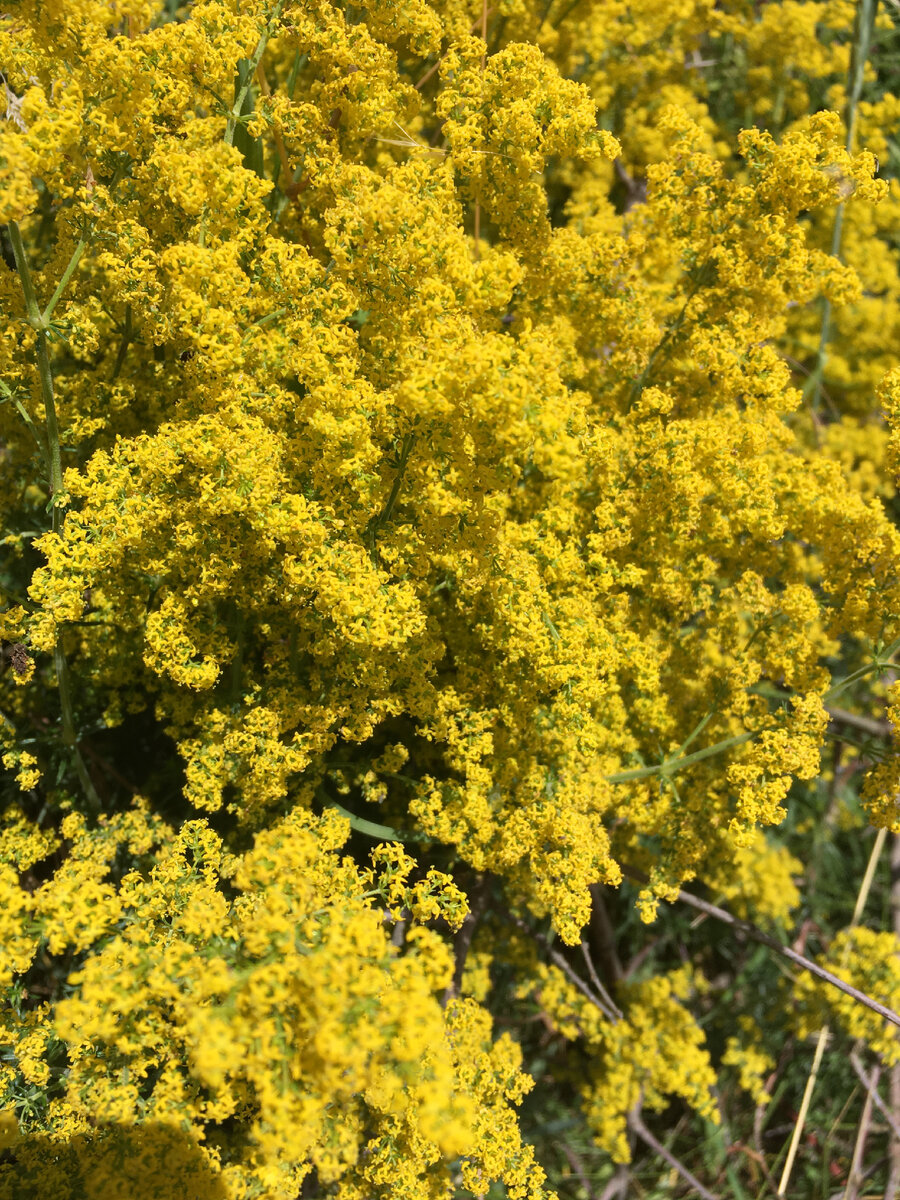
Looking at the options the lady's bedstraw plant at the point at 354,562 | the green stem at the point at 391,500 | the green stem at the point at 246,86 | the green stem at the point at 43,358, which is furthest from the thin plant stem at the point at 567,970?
the green stem at the point at 246,86

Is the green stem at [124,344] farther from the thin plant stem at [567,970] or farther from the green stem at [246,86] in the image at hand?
the thin plant stem at [567,970]

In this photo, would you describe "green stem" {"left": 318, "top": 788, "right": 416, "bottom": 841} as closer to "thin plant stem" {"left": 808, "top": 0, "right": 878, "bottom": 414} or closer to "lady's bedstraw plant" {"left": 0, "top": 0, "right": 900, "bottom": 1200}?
"lady's bedstraw plant" {"left": 0, "top": 0, "right": 900, "bottom": 1200}

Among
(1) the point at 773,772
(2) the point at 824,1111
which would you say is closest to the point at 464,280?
(1) the point at 773,772

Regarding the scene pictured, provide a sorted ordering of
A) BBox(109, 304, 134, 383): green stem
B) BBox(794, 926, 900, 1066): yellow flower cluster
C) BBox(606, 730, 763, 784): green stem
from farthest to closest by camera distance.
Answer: BBox(794, 926, 900, 1066): yellow flower cluster, BBox(606, 730, 763, 784): green stem, BBox(109, 304, 134, 383): green stem

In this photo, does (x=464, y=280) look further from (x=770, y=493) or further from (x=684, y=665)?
(x=684, y=665)

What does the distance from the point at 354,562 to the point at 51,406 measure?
0.69 meters

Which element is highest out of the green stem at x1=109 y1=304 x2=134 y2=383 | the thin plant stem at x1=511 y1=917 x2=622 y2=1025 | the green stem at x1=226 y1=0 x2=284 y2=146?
the green stem at x1=226 y1=0 x2=284 y2=146

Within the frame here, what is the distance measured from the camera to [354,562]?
5.58 ft

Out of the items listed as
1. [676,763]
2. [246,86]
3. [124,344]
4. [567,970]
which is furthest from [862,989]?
[246,86]

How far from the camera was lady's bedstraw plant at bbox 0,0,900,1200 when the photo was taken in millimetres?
1535

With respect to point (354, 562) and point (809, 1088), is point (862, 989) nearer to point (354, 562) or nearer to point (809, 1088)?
point (809, 1088)

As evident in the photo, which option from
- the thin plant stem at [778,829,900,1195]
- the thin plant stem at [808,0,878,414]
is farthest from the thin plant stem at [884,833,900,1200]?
the thin plant stem at [808,0,878,414]

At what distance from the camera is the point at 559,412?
5.12ft

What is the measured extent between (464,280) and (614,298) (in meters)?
0.70
